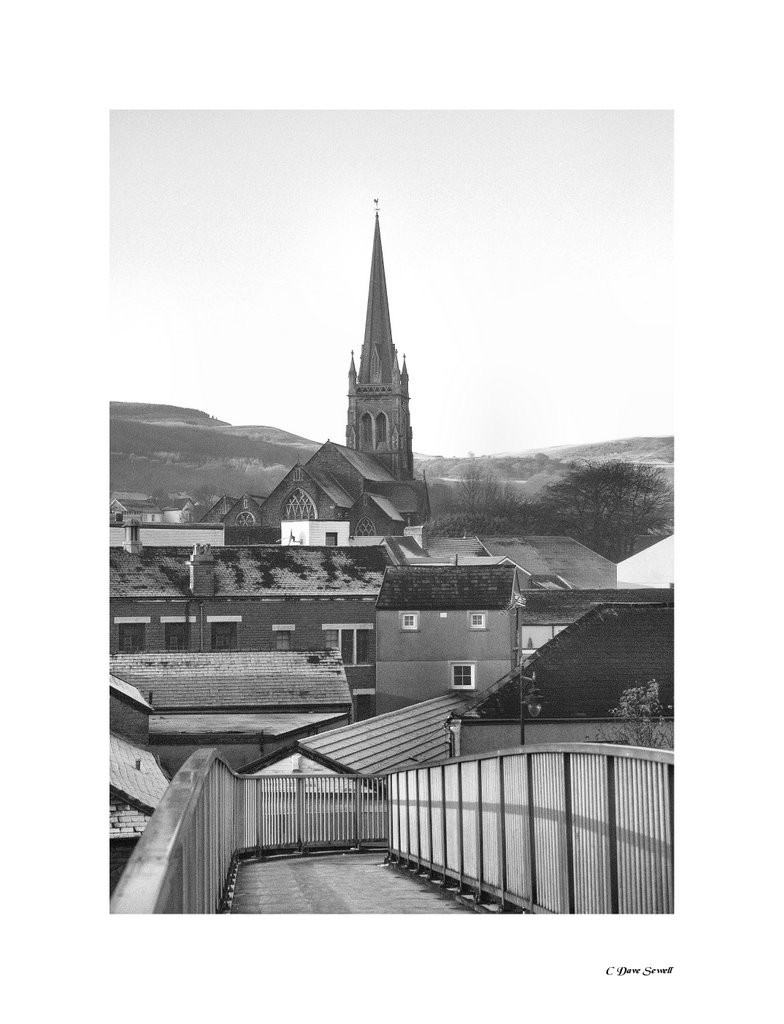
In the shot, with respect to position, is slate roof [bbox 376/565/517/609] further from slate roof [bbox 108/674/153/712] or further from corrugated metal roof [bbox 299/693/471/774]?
slate roof [bbox 108/674/153/712]

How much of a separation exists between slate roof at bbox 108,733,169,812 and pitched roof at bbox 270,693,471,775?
1.06 m

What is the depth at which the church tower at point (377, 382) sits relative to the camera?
650 centimetres

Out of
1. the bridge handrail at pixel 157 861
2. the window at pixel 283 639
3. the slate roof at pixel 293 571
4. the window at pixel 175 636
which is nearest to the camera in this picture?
the bridge handrail at pixel 157 861

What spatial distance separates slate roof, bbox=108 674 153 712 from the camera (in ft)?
21.2

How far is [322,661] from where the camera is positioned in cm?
778

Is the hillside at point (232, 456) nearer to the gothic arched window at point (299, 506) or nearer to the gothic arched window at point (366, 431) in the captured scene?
the gothic arched window at point (299, 506)

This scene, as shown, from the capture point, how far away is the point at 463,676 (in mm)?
7266

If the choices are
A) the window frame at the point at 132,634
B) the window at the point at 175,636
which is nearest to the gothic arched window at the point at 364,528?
the window at the point at 175,636

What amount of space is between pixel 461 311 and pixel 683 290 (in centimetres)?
183

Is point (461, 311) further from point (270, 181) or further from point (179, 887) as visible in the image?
point (179, 887)

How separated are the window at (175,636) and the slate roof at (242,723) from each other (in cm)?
49

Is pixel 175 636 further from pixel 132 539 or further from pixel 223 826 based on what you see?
pixel 223 826

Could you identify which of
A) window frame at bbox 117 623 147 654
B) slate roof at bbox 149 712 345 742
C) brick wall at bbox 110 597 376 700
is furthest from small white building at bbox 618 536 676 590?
window frame at bbox 117 623 147 654
